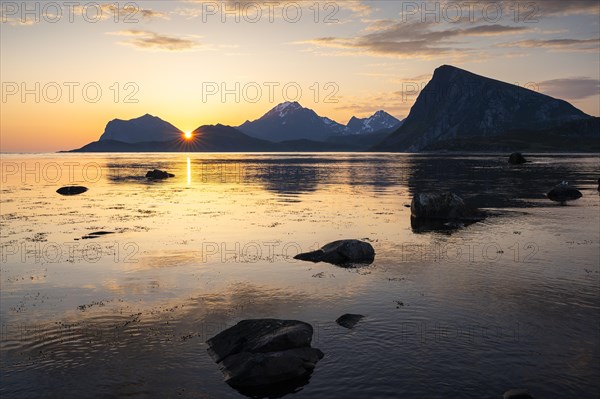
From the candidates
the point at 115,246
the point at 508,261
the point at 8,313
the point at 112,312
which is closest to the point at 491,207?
the point at 508,261

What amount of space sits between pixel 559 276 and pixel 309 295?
13972 millimetres

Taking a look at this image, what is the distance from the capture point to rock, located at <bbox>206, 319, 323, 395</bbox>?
14375mm

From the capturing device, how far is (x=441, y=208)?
45750 millimetres

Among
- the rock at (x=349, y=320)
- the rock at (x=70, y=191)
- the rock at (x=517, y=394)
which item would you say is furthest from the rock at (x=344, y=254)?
the rock at (x=70, y=191)

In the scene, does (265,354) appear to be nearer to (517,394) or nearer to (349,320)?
(349,320)

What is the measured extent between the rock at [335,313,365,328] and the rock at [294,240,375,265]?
9.52 m

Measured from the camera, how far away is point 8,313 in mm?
19875

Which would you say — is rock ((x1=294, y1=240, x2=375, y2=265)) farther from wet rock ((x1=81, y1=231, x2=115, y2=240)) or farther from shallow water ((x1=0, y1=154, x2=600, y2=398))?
wet rock ((x1=81, y1=231, x2=115, y2=240))

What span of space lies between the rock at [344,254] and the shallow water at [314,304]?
125 centimetres

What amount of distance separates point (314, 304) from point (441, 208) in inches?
1121

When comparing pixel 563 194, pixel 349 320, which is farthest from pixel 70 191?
pixel 563 194

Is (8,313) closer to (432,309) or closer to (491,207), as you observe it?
(432,309)

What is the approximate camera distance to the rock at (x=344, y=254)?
2912 cm

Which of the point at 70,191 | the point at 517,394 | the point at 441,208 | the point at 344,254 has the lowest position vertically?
the point at 517,394
